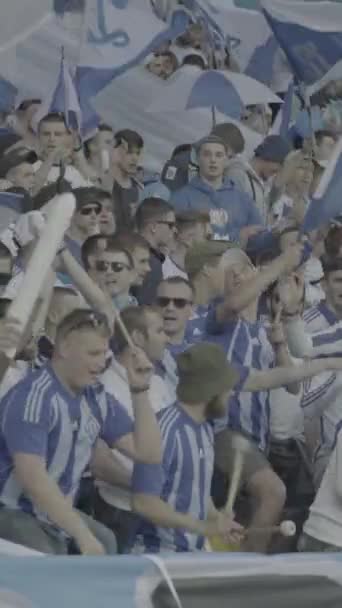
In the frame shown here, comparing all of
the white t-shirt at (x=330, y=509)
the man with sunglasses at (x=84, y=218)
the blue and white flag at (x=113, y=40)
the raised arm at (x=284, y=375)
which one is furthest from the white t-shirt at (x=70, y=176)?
the white t-shirt at (x=330, y=509)

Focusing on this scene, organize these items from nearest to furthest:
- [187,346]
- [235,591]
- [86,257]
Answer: [235,591] → [187,346] → [86,257]

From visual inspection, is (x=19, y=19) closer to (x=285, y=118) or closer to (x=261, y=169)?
(x=261, y=169)

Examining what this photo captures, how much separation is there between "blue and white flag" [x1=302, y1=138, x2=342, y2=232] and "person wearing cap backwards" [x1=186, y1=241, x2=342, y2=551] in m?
0.21

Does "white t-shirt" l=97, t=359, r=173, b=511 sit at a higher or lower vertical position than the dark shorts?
higher

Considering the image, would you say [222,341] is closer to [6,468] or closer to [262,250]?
[262,250]

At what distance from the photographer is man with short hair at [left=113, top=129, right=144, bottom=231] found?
11.6 m

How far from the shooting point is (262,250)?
401 inches

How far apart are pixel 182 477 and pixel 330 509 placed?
582 mm

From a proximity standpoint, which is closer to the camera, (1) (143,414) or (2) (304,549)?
(1) (143,414)

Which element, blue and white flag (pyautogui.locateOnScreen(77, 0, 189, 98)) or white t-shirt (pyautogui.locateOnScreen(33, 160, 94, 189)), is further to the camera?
blue and white flag (pyautogui.locateOnScreen(77, 0, 189, 98))

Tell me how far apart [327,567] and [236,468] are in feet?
8.65

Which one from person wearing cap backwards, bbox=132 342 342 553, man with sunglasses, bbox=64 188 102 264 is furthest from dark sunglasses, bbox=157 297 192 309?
man with sunglasses, bbox=64 188 102 264

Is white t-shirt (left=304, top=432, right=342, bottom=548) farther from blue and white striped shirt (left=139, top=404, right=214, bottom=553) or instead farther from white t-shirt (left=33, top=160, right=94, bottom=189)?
white t-shirt (left=33, top=160, right=94, bottom=189)

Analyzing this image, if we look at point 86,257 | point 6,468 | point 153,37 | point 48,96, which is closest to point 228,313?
point 86,257
